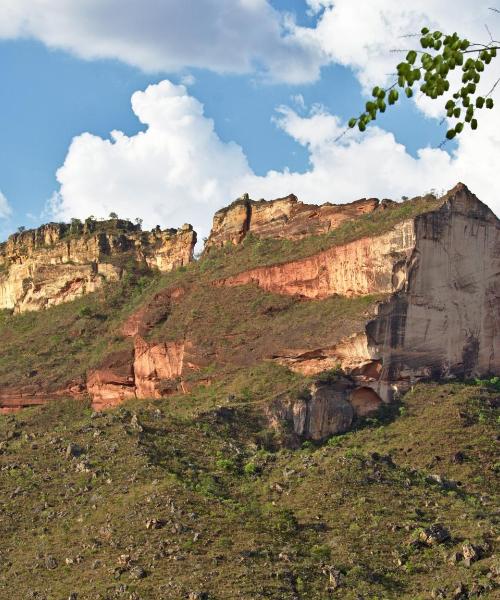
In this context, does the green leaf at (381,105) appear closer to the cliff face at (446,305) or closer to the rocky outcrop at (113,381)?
the cliff face at (446,305)

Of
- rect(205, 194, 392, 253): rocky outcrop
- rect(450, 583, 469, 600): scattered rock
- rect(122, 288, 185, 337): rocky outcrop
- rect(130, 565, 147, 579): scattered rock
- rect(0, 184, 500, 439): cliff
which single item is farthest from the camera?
Result: rect(205, 194, 392, 253): rocky outcrop

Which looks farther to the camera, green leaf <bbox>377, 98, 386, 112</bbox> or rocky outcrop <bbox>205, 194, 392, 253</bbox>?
rocky outcrop <bbox>205, 194, 392, 253</bbox>

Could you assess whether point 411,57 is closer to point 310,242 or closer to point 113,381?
point 310,242

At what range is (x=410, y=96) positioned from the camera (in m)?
10.3

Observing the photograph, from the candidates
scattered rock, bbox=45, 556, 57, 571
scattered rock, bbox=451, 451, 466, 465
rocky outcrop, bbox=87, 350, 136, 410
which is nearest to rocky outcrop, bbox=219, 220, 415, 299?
rocky outcrop, bbox=87, 350, 136, 410

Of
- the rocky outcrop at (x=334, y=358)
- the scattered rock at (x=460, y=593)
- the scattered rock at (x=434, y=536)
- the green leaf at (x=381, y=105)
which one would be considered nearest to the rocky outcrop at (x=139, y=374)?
the rocky outcrop at (x=334, y=358)

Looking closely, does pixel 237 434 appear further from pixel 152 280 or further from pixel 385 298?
pixel 152 280

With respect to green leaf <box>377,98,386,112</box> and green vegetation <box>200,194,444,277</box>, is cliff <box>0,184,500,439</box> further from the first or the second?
green leaf <box>377,98,386,112</box>

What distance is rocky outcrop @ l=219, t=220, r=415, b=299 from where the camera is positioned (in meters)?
55.7

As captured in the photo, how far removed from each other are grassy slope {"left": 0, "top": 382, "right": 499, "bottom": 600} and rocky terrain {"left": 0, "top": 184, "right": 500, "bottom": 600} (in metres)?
0.10

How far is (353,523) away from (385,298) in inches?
734

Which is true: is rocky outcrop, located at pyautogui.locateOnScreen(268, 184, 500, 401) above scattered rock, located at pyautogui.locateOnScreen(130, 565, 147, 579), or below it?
above

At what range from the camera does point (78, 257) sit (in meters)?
86.8

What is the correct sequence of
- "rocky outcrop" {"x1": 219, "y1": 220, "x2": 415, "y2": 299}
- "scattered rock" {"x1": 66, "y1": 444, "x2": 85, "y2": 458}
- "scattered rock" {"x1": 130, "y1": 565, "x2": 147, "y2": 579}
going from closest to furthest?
1. "scattered rock" {"x1": 130, "y1": 565, "x2": 147, "y2": 579}
2. "scattered rock" {"x1": 66, "y1": 444, "x2": 85, "y2": 458}
3. "rocky outcrop" {"x1": 219, "y1": 220, "x2": 415, "y2": 299}
